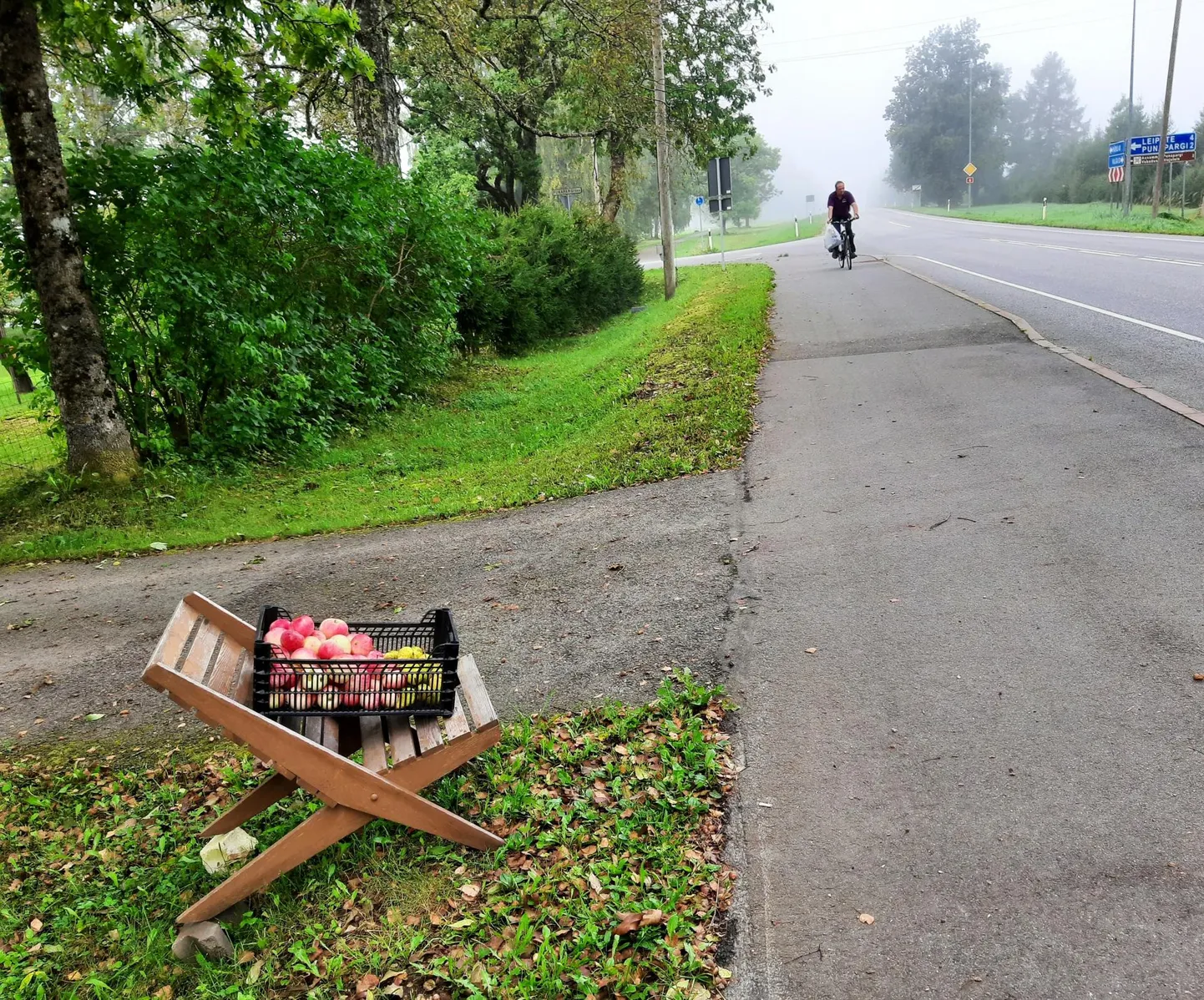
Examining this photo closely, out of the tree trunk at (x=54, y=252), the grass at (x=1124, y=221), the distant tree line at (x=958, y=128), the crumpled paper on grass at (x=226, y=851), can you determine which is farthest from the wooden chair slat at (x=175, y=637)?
the distant tree line at (x=958, y=128)

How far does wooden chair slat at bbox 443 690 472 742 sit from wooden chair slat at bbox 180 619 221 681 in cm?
90

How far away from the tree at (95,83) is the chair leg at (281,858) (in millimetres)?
6739

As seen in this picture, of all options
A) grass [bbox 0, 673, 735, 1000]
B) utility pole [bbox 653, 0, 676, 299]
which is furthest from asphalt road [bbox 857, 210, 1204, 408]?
grass [bbox 0, 673, 735, 1000]

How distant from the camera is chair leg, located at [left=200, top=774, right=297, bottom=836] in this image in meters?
3.67

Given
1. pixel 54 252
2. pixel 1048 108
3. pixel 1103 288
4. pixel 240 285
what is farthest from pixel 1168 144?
pixel 1048 108

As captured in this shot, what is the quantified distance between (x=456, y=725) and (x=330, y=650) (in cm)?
57

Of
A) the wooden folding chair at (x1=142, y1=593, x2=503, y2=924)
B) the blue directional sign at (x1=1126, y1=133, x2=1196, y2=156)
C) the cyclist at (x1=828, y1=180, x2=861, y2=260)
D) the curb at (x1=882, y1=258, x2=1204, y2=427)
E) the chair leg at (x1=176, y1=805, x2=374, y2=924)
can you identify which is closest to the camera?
the wooden folding chair at (x1=142, y1=593, x2=503, y2=924)

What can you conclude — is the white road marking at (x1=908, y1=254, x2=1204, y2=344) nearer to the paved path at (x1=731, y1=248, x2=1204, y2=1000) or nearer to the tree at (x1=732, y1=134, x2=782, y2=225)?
the paved path at (x1=731, y1=248, x2=1204, y2=1000)

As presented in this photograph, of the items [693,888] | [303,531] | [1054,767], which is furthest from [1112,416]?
[303,531]

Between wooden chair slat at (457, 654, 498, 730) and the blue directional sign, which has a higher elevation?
the blue directional sign

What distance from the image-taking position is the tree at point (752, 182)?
4154 inches

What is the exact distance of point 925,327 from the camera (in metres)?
13.3

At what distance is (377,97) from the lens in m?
14.9

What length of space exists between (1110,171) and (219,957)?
156ft
